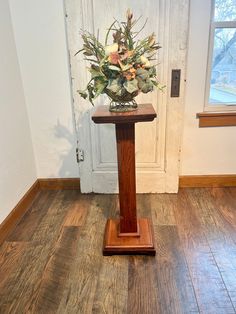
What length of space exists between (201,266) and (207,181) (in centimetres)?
106

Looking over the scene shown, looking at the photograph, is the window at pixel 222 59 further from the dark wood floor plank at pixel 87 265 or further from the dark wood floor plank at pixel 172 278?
the dark wood floor plank at pixel 87 265

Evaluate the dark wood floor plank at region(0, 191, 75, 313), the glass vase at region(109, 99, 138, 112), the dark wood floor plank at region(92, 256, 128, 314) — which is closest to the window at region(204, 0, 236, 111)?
the glass vase at region(109, 99, 138, 112)

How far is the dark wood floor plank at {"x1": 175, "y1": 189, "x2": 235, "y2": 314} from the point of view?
4.30 feet

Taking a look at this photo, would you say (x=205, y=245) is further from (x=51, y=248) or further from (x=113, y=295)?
(x=51, y=248)

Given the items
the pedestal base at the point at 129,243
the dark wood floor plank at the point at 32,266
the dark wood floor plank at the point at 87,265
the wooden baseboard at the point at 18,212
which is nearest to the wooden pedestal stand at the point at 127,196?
the pedestal base at the point at 129,243

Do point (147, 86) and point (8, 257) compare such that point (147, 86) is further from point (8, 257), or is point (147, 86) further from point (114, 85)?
point (8, 257)

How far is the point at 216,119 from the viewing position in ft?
7.30

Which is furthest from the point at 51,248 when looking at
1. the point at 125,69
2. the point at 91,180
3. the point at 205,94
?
Answer: the point at 205,94

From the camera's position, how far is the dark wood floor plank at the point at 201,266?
4.30 feet

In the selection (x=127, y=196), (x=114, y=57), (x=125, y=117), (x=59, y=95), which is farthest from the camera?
(x=59, y=95)

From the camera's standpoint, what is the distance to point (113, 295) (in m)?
1.38

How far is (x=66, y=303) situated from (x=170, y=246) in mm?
751

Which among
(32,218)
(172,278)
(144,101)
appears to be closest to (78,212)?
(32,218)

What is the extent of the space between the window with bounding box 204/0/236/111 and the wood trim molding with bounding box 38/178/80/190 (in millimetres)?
1403
